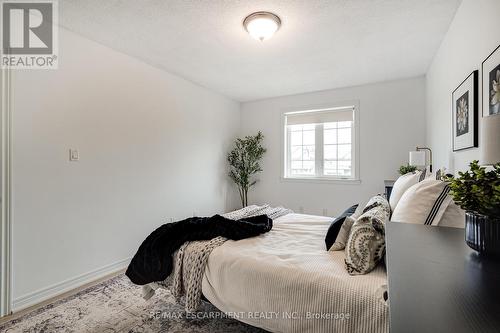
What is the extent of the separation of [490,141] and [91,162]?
3.07 m

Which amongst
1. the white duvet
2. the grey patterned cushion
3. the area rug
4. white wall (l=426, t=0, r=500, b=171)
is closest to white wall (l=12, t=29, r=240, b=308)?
the area rug

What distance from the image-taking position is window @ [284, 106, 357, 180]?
429 centimetres

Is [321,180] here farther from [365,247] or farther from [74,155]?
[74,155]

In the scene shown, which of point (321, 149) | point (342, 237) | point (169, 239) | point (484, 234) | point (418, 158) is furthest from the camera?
point (321, 149)

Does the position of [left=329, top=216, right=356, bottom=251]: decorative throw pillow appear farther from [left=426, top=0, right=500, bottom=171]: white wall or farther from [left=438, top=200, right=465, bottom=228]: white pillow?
[left=426, top=0, right=500, bottom=171]: white wall

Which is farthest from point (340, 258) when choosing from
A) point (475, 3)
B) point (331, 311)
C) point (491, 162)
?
point (475, 3)

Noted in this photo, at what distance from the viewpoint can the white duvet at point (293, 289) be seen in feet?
4.11

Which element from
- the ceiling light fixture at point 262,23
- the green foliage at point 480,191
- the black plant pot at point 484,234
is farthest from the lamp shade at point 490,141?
the ceiling light fixture at point 262,23

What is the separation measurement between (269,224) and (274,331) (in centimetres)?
95

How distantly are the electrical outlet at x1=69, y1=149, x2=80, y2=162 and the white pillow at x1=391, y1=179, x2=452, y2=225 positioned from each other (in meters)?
2.87

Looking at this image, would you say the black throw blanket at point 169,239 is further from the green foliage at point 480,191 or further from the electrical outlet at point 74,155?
the green foliage at point 480,191

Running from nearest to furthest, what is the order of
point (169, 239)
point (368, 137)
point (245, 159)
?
point (169, 239) → point (368, 137) → point (245, 159)

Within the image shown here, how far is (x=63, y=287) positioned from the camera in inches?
93.1

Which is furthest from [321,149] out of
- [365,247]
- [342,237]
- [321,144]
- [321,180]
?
[365,247]
